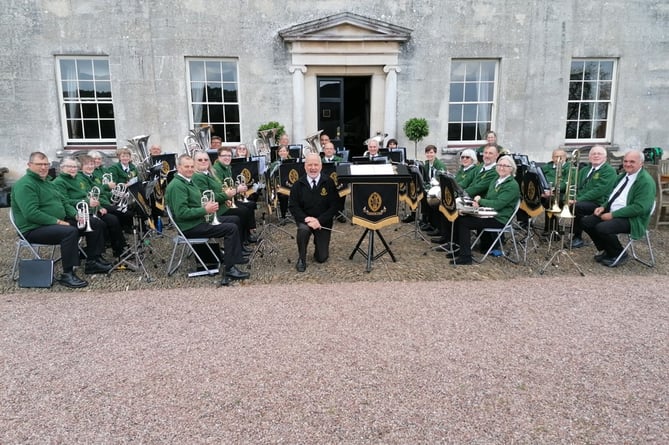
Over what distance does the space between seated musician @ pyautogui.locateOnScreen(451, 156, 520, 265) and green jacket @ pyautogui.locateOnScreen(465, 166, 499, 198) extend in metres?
0.35

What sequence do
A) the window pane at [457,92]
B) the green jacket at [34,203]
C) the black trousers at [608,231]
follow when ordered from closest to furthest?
1. the green jacket at [34,203]
2. the black trousers at [608,231]
3. the window pane at [457,92]

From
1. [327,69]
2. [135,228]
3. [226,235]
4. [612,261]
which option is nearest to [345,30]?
[327,69]

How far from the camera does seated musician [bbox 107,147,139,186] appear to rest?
8.30 m

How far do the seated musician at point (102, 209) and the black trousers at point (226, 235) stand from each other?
5.36 ft

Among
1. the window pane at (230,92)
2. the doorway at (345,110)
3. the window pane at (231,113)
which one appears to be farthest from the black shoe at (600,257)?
the window pane at (230,92)

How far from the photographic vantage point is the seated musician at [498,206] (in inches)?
248

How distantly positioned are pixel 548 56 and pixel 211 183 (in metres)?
10.6

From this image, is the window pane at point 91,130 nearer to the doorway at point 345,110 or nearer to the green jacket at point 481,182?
the doorway at point 345,110

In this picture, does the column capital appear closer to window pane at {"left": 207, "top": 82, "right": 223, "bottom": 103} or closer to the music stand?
window pane at {"left": 207, "top": 82, "right": 223, "bottom": 103}

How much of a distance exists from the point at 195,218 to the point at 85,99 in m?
8.97

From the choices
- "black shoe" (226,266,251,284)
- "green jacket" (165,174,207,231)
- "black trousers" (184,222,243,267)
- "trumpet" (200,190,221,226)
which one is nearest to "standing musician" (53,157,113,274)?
"green jacket" (165,174,207,231)

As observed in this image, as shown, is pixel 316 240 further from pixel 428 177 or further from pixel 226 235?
pixel 428 177

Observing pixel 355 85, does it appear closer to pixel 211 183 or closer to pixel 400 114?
pixel 400 114

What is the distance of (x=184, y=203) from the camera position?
5.75 metres
